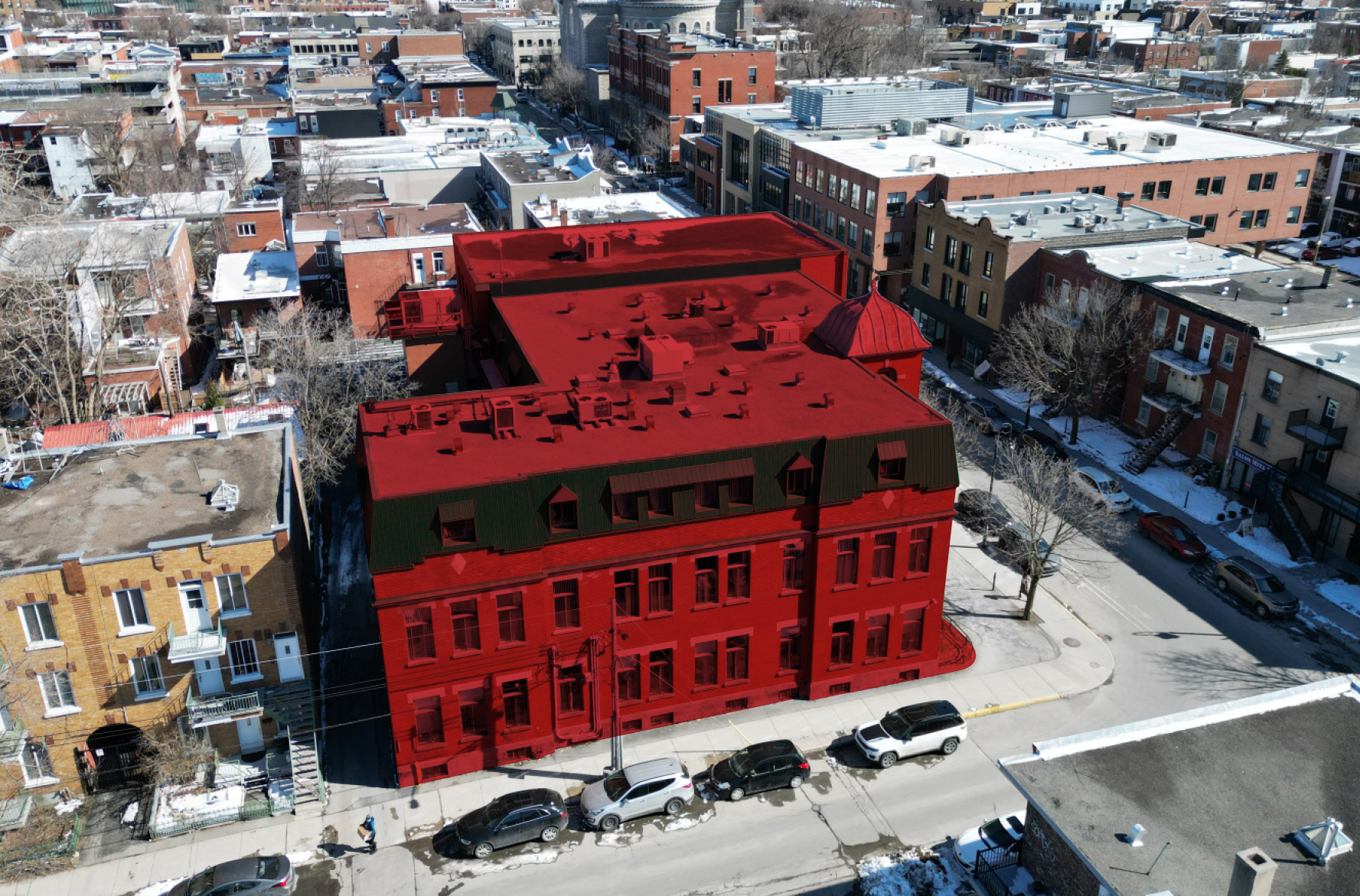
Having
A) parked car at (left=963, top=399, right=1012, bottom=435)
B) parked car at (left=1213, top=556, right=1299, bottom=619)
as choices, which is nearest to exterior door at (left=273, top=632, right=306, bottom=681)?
parked car at (left=1213, top=556, right=1299, bottom=619)

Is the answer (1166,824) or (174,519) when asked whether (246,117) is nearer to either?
(174,519)

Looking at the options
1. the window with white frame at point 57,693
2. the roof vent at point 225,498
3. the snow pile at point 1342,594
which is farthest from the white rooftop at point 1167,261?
the window with white frame at point 57,693

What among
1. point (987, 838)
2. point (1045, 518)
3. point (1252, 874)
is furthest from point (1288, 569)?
point (1252, 874)

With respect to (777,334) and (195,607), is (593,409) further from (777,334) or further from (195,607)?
(195,607)

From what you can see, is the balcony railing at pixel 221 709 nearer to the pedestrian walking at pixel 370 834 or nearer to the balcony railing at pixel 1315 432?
the pedestrian walking at pixel 370 834

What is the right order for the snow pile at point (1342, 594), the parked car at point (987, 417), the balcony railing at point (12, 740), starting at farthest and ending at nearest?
the parked car at point (987, 417), the snow pile at point (1342, 594), the balcony railing at point (12, 740)


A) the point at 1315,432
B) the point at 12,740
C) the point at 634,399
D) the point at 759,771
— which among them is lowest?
the point at 759,771

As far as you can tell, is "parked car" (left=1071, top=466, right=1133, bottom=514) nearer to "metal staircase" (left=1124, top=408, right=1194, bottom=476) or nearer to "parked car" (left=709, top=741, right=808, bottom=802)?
"metal staircase" (left=1124, top=408, right=1194, bottom=476)
